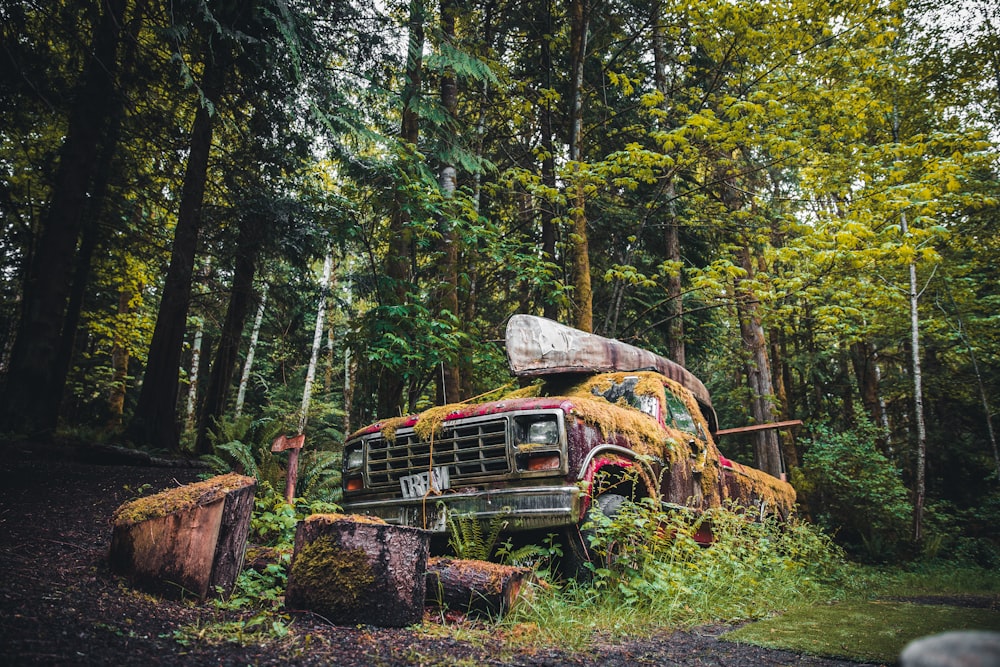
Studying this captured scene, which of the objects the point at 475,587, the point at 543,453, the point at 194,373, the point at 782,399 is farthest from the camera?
the point at 194,373

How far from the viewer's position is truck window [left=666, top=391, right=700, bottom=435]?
6.20 metres

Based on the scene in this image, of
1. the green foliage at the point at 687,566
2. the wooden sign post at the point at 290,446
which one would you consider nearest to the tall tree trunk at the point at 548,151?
the green foliage at the point at 687,566

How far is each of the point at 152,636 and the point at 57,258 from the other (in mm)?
8695

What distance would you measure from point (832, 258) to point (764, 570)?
4791 millimetres

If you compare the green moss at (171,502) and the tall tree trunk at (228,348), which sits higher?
the tall tree trunk at (228,348)

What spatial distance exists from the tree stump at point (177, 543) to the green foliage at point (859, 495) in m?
11.3

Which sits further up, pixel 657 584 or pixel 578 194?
pixel 578 194

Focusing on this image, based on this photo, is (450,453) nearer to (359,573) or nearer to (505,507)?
(505,507)

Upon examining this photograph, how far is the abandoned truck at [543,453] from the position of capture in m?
4.46

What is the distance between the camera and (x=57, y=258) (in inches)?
357

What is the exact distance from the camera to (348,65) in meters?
10.2

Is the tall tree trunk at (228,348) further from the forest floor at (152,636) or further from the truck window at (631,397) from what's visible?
the truck window at (631,397)

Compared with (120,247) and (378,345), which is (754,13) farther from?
(120,247)

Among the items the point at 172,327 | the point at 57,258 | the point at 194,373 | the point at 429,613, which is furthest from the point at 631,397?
the point at 194,373
